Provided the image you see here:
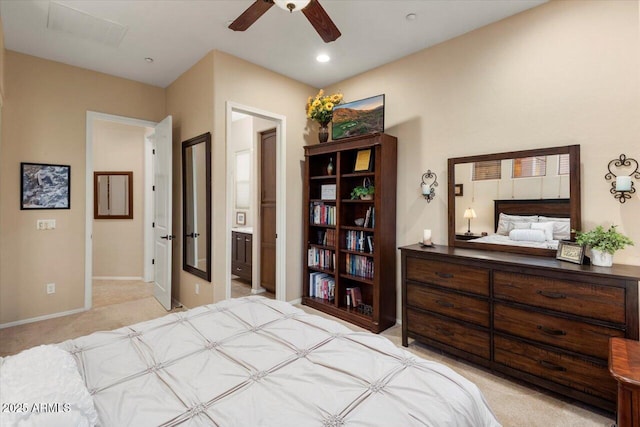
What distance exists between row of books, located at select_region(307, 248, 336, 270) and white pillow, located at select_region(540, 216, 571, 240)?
2.16 m

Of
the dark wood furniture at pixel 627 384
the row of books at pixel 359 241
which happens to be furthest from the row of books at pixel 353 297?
the dark wood furniture at pixel 627 384

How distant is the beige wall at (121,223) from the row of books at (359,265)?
3760mm

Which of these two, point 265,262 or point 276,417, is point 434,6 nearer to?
point 276,417

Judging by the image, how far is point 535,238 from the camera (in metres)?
2.43

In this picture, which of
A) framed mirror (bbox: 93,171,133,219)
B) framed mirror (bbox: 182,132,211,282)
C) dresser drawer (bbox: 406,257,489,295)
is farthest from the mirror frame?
framed mirror (bbox: 93,171,133,219)

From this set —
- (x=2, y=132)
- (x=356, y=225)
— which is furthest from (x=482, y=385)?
(x=2, y=132)

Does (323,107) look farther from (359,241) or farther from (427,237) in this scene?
(427,237)

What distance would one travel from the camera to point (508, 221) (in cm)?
257

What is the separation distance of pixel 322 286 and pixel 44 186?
3364 millimetres

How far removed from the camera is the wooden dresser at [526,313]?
182 cm

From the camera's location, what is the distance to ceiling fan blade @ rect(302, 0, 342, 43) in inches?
72.0

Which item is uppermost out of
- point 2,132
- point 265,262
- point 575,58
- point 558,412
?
point 575,58

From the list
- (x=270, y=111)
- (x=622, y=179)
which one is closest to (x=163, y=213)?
(x=270, y=111)

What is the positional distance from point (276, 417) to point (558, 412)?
1998 mm
